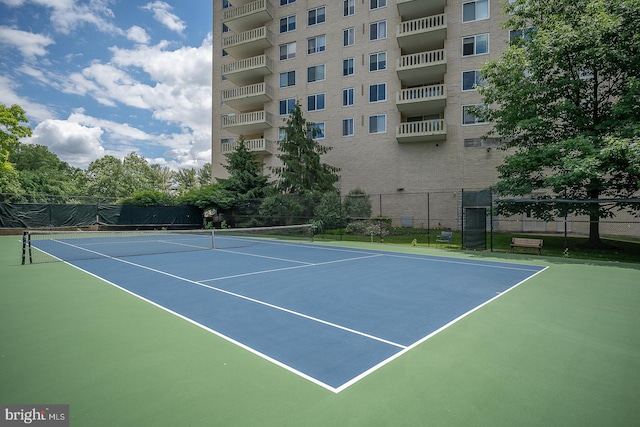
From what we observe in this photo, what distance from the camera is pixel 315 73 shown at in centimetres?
3281

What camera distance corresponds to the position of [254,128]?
1384 inches

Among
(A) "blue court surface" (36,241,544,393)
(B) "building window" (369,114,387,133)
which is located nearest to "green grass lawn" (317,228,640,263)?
(A) "blue court surface" (36,241,544,393)

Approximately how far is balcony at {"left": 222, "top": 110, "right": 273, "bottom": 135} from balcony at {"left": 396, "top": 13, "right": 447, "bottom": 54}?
13846 mm

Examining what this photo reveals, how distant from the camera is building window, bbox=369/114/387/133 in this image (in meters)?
29.5

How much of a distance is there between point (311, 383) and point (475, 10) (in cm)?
3153

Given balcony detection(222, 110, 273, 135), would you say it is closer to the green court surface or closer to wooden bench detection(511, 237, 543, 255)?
wooden bench detection(511, 237, 543, 255)

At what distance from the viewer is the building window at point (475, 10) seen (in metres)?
26.5

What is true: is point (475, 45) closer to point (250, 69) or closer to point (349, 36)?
point (349, 36)

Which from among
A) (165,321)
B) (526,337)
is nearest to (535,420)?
(526,337)

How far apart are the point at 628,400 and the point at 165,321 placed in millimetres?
6347

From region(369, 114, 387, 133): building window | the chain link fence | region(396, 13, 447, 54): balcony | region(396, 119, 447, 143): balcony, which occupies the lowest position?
the chain link fence

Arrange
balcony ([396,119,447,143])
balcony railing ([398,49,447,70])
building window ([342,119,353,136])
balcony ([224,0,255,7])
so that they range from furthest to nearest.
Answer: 1. balcony ([224,0,255,7])
2. building window ([342,119,353,136])
3. balcony railing ([398,49,447,70])
4. balcony ([396,119,447,143])

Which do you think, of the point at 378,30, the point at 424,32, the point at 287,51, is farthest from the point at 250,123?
the point at 424,32

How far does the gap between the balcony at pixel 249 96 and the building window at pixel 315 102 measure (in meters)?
4.22
